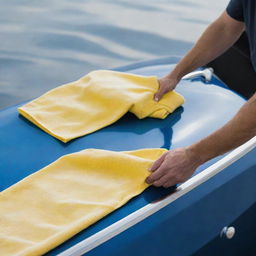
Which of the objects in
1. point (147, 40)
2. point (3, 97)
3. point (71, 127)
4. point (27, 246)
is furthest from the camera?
point (147, 40)

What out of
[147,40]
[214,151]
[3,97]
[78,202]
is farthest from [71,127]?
[147,40]

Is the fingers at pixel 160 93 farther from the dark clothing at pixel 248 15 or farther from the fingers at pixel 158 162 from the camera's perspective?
the fingers at pixel 158 162

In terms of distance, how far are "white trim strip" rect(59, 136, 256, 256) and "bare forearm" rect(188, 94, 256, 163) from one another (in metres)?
0.08

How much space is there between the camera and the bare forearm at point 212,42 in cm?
183

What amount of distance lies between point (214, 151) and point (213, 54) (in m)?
0.59

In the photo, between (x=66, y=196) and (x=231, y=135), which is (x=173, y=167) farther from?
(x=66, y=196)

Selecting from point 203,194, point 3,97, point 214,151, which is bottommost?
point 3,97

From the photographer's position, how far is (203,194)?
1518mm

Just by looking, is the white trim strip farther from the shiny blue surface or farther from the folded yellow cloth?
the folded yellow cloth

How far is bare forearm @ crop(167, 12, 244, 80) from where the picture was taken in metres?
1.83

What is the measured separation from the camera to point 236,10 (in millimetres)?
1781

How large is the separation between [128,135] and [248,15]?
52cm

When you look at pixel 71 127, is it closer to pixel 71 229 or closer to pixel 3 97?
pixel 71 229

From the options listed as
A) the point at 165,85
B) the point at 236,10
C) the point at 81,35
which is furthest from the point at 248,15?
the point at 81,35
